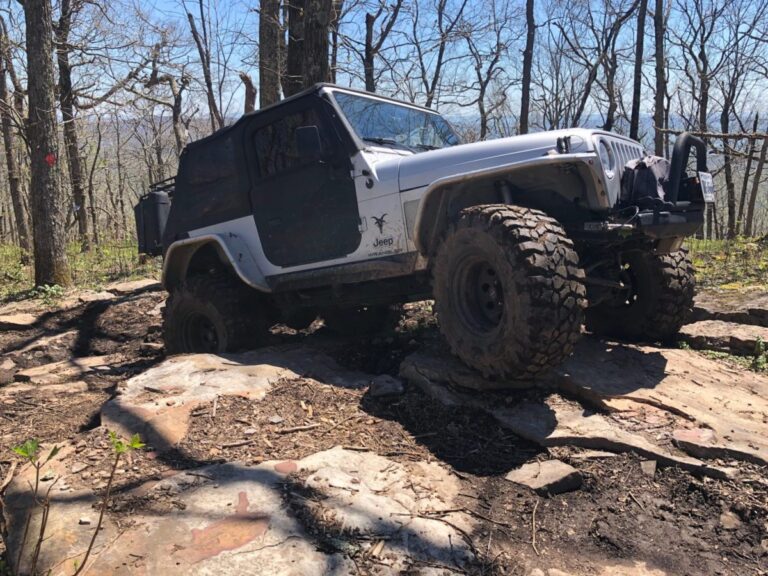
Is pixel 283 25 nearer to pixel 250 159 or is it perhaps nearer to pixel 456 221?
pixel 250 159

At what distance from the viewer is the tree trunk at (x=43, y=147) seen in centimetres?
872

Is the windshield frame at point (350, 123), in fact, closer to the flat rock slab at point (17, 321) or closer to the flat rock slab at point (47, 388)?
A: the flat rock slab at point (47, 388)

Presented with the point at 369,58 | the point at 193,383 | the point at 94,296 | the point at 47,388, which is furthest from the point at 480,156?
the point at 369,58

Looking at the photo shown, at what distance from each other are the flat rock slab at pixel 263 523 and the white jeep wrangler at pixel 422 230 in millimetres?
1060

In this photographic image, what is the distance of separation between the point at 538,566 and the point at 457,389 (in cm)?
146

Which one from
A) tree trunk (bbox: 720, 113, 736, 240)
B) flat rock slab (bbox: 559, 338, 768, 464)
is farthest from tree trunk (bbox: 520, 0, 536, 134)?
flat rock slab (bbox: 559, 338, 768, 464)

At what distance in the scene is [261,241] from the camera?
16.1 feet

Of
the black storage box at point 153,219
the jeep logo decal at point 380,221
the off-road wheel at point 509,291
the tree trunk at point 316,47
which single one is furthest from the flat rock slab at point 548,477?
the tree trunk at point 316,47

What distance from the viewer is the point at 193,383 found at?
3840 mm

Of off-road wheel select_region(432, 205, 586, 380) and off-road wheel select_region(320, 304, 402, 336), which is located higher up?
off-road wheel select_region(432, 205, 586, 380)

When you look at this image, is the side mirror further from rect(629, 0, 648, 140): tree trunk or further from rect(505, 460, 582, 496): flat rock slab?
rect(629, 0, 648, 140): tree trunk

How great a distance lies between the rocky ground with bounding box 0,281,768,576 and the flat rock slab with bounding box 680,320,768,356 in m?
0.02

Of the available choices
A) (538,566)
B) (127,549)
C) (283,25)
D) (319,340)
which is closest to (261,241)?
(319,340)

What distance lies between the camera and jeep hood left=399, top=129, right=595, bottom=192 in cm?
328
